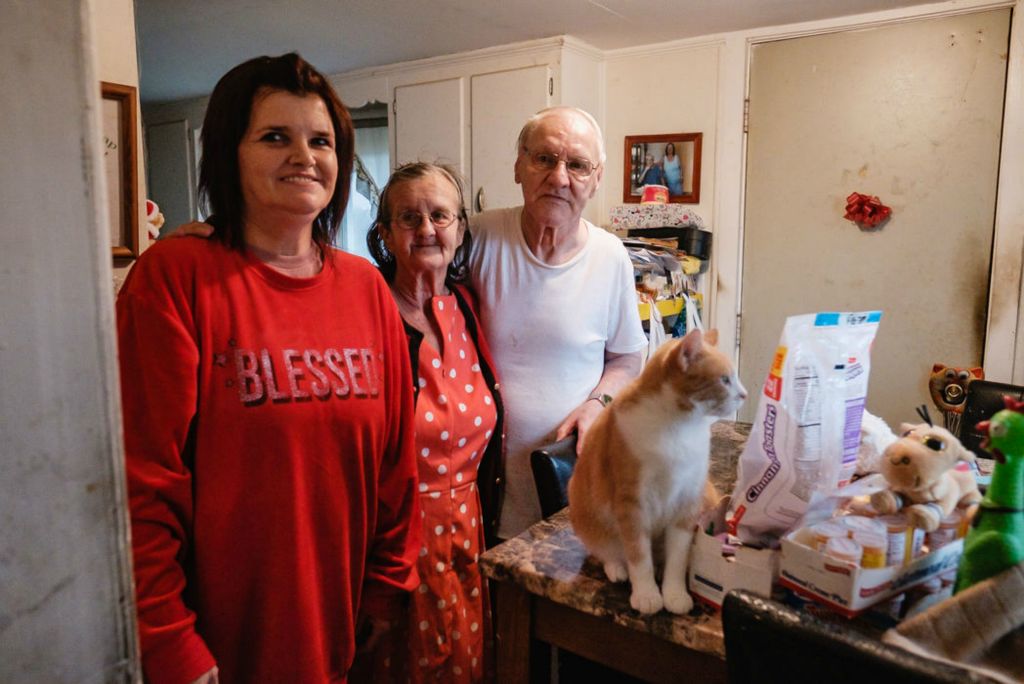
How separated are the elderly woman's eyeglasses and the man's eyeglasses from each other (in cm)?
34

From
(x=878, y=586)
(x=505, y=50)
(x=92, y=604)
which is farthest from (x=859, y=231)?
(x=92, y=604)

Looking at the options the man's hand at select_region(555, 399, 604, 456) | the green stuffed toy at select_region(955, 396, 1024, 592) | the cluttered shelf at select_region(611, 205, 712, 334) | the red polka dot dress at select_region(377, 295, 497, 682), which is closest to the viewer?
the green stuffed toy at select_region(955, 396, 1024, 592)

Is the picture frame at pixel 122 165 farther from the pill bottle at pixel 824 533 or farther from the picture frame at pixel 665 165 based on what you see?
the picture frame at pixel 665 165

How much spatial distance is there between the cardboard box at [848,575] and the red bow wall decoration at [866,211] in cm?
251

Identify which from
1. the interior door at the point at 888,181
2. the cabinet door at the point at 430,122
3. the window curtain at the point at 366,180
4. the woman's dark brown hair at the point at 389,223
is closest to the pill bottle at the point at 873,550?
the woman's dark brown hair at the point at 389,223

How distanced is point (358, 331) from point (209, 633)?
1.57 feet

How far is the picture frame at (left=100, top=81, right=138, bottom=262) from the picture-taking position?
161cm

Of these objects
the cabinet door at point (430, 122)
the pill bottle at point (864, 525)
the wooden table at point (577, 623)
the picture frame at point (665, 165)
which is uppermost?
the cabinet door at point (430, 122)

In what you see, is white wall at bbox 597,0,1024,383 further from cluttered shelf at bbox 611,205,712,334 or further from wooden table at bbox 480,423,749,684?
wooden table at bbox 480,423,749,684

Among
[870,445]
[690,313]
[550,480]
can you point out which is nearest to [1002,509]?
[870,445]

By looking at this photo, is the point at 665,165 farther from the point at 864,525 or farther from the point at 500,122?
the point at 864,525

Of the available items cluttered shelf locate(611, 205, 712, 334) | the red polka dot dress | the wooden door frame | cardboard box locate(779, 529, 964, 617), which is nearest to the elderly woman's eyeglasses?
the red polka dot dress

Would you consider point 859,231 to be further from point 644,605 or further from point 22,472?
point 22,472

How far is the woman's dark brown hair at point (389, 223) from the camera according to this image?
4.77ft
